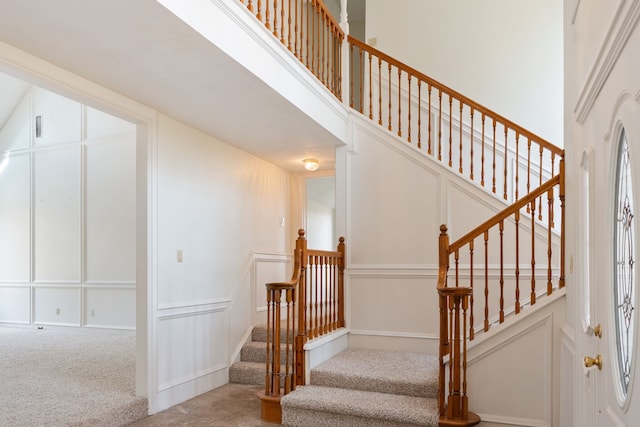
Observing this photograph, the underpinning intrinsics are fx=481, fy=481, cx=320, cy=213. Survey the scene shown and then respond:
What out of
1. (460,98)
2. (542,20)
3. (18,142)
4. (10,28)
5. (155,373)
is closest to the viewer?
(10,28)

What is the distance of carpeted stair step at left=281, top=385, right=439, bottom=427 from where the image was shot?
3334 millimetres

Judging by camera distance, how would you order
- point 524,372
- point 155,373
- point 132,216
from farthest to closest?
point 132,216 → point 155,373 → point 524,372

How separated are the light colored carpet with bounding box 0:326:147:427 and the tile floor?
0.21 metres

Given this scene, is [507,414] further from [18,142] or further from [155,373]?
[18,142]

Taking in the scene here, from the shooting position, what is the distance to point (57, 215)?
272 inches

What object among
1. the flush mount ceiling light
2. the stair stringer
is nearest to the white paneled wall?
the flush mount ceiling light

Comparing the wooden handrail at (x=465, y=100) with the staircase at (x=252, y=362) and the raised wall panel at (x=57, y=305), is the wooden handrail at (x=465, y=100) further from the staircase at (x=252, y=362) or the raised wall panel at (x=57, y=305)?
the raised wall panel at (x=57, y=305)

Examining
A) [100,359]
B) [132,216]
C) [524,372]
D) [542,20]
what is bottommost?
[100,359]

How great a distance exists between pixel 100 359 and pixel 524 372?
3991 mm

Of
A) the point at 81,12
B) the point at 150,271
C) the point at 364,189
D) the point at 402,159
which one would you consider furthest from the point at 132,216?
the point at 81,12

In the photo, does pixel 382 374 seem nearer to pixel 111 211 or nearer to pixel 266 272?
pixel 266 272

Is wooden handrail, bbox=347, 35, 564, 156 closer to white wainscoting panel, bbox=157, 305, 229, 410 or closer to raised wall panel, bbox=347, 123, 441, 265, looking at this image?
raised wall panel, bbox=347, 123, 441, 265

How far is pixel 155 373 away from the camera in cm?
386

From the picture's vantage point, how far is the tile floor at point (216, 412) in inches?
144
